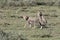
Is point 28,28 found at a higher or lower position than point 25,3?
higher

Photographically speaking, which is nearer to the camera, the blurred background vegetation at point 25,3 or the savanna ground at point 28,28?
the savanna ground at point 28,28

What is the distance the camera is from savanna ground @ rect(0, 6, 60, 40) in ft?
43.5

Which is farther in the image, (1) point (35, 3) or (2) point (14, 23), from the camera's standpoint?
(1) point (35, 3)

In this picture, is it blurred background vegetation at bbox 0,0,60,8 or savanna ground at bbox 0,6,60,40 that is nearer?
savanna ground at bbox 0,6,60,40

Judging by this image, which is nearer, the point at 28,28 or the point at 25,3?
the point at 28,28

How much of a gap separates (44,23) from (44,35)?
1.43 meters

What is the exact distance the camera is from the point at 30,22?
15000 millimetres

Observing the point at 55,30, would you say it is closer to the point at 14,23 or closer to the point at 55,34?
the point at 55,34

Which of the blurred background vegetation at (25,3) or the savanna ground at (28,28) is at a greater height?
the savanna ground at (28,28)

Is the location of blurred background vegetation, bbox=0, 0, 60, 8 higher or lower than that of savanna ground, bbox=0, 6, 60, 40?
lower

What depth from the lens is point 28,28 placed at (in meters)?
14.6

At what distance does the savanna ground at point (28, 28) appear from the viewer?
1327 cm

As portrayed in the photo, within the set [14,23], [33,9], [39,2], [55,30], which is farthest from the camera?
[39,2]

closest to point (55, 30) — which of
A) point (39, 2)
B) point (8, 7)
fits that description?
point (8, 7)
